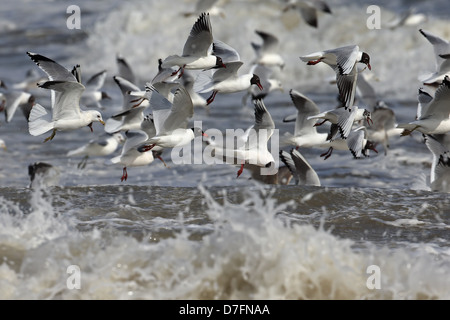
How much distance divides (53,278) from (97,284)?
1.03 feet

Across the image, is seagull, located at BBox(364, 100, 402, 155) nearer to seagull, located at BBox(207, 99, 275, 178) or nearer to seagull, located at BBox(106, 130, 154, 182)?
seagull, located at BBox(207, 99, 275, 178)

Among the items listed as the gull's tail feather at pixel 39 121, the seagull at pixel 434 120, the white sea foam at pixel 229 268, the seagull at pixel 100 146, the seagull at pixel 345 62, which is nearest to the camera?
the white sea foam at pixel 229 268

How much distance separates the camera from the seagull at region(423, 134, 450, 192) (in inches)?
314

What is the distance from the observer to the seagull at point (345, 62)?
7.39 m

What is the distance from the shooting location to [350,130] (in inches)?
313

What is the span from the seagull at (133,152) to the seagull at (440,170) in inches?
113

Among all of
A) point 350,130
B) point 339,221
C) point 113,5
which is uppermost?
point 113,5

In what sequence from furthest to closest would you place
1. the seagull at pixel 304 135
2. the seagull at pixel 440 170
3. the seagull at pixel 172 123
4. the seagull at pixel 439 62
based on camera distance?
the seagull at pixel 304 135 < the seagull at pixel 439 62 < the seagull at pixel 440 170 < the seagull at pixel 172 123

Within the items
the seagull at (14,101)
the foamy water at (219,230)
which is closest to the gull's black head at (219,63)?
the foamy water at (219,230)

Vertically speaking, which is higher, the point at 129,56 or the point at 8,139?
the point at 129,56

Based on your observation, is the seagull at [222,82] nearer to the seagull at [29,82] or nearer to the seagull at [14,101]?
the seagull at [14,101]

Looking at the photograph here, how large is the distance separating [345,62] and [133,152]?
2415 mm
